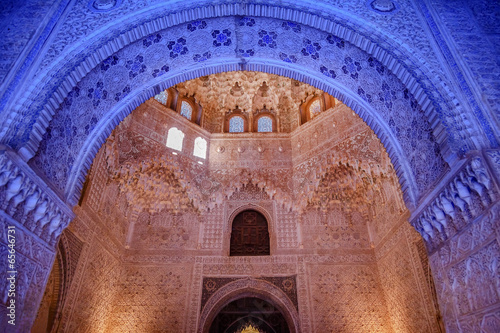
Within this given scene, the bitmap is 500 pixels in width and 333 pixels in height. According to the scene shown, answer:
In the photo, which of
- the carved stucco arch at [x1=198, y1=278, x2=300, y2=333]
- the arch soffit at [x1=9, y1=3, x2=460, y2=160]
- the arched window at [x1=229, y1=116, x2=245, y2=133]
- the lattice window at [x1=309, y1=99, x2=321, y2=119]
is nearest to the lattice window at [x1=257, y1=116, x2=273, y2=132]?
the arched window at [x1=229, y1=116, x2=245, y2=133]

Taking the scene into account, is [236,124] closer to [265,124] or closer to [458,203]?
[265,124]

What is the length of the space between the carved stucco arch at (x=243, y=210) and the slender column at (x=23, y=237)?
16.4ft

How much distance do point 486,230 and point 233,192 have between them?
6487 mm

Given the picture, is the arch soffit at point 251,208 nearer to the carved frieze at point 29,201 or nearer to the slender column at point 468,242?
Result: the carved frieze at point 29,201

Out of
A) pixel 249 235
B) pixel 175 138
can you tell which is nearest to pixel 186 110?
pixel 175 138

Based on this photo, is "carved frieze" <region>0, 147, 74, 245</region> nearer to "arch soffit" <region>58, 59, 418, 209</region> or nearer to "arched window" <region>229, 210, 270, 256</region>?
"arch soffit" <region>58, 59, 418, 209</region>

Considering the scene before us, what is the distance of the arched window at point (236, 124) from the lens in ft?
31.9

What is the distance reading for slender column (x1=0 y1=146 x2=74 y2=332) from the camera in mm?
2809

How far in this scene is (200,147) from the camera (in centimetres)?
904

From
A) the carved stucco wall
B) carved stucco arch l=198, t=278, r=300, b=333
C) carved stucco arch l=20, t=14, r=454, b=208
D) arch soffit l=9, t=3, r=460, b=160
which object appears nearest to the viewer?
arch soffit l=9, t=3, r=460, b=160

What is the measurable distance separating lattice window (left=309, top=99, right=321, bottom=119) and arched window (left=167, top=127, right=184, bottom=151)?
3.67 m

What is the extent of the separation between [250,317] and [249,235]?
210 centimetres

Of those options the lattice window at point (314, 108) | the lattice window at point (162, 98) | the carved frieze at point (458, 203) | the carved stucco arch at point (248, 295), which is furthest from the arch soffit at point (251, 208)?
the carved frieze at point (458, 203)

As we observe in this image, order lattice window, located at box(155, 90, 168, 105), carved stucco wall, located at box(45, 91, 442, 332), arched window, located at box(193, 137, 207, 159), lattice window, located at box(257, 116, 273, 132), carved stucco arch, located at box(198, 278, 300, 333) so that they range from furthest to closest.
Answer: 1. lattice window, located at box(257, 116, 273, 132)
2. arched window, located at box(193, 137, 207, 159)
3. lattice window, located at box(155, 90, 168, 105)
4. carved stucco arch, located at box(198, 278, 300, 333)
5. carved stucco wall, located at box(45, 91, 442, 332)
